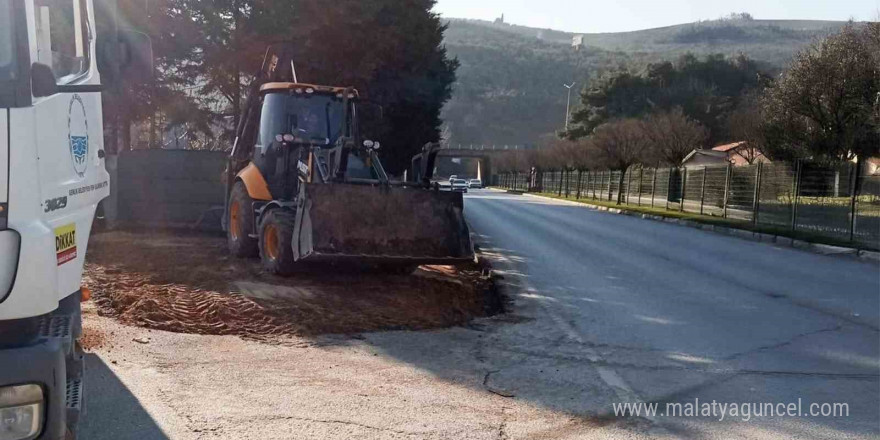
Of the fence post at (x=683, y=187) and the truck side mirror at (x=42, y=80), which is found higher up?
the truck side mirror at (x=42, y=80)

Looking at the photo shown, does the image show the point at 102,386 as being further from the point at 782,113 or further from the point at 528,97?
the point at 528,97

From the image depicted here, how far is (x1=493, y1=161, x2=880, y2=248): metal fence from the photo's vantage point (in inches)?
842

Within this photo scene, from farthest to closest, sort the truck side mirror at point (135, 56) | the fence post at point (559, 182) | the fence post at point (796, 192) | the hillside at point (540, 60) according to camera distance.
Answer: the hillside at point (540, 60) < the fence post at point (559, 182) < the fence post at point (796, 192) < the truck side mirror at point (135, 56)

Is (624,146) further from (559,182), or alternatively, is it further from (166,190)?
(166,190)

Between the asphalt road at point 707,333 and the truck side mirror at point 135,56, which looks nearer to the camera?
the truck side mirror at point 135,56

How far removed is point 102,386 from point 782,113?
2911 cm

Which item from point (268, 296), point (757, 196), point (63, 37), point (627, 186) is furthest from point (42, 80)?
point (627, 186)

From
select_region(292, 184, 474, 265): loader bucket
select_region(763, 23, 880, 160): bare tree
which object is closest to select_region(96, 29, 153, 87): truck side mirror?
select_region(292, 184, 474, 265): loader bucket

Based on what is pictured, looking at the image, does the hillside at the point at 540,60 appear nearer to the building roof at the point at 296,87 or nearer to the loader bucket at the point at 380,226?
the building roof at the point at 296,87

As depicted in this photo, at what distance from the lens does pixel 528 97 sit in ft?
443

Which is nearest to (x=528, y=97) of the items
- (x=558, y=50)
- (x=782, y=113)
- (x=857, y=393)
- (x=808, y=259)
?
(x=558, y=50)

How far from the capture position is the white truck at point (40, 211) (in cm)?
336

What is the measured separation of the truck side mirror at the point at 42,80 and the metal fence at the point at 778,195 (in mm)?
20088

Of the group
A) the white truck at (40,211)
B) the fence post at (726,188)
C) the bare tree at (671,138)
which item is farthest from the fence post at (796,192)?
the white truck at (40,211)
